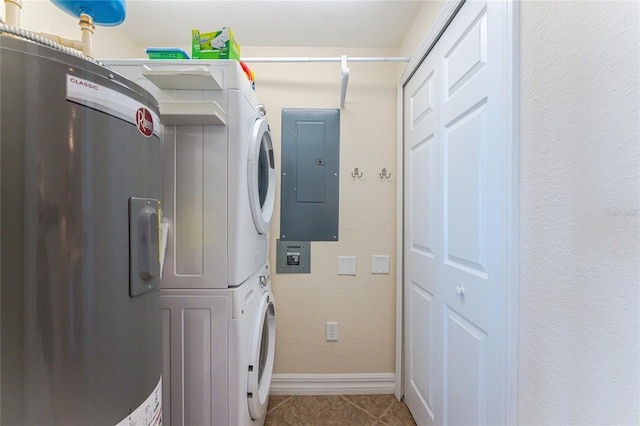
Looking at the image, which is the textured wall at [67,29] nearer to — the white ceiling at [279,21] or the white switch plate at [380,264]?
the white ceiling at [279,21]

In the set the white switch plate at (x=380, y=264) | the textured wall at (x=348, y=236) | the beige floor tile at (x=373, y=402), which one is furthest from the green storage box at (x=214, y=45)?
the beige floor tile at (x=373, y=402)

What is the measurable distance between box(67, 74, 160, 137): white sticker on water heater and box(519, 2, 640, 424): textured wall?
1.01 meters

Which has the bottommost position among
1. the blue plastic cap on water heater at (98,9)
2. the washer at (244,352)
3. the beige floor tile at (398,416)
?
the beige floor tile at (398,416)

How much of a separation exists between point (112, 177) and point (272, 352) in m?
1.44

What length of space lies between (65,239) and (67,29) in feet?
5.09

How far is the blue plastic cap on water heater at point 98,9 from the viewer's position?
80cm

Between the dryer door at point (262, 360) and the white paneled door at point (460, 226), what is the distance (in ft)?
2.78

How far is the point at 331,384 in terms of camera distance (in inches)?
68.5

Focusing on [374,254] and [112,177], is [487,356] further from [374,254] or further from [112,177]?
[112,177]

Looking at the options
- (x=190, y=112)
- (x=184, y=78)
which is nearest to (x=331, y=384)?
(x=190, y=112)

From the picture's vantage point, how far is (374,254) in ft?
5.82

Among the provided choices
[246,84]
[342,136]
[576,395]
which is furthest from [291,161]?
[576,395]

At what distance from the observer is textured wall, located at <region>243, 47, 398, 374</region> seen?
1755 millimetres

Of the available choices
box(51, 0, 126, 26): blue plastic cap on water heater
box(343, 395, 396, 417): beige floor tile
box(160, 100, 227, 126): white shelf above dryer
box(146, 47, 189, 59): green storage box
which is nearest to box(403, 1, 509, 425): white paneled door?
box(343, 395, 396, 417): beige floor tile
